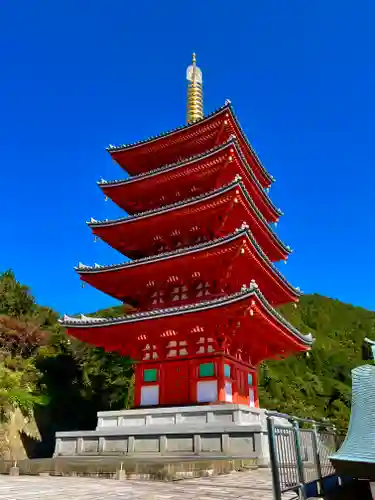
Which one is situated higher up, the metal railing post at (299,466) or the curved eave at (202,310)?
the curved eave at (202,310)

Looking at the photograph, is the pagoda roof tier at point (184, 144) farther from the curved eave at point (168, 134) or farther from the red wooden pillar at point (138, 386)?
the red wooden pillar at point (138, 386)

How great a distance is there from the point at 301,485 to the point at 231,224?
1486 cm

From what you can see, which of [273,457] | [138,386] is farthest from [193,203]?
[273,457]

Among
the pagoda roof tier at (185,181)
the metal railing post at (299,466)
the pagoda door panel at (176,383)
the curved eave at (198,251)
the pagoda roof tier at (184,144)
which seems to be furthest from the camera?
the pagoda roof tier at (184,144)

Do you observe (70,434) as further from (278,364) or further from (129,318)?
(278,364)

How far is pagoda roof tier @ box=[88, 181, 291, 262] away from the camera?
18.0 metres

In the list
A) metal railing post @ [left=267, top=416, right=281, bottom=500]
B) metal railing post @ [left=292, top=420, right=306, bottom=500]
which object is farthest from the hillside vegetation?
metal railing post @ [left=267, top=416, right=281, bottom=500]

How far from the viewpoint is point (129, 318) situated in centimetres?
1675

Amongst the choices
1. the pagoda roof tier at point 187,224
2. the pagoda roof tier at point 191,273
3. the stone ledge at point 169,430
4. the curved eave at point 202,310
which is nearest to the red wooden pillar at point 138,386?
the stone ledge at point 169,430

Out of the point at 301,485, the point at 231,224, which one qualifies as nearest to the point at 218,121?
the point at 231,224

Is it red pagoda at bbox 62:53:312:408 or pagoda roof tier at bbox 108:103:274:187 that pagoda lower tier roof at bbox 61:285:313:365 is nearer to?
red pagoda at bbox 62:53:312:408

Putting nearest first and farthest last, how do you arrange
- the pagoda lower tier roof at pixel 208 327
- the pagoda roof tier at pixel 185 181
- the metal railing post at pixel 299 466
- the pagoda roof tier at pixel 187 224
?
1. the metal railing post at pixel 299 466
2. the pagoda lower tier roof at pixel 208 327
3. the pagoda roof tier at pixel 187 224
4. the pagoda roof tier at pixel 185 181

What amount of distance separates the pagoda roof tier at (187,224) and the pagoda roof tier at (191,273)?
80.7 inches

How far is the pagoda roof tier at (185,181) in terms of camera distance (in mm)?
19500
